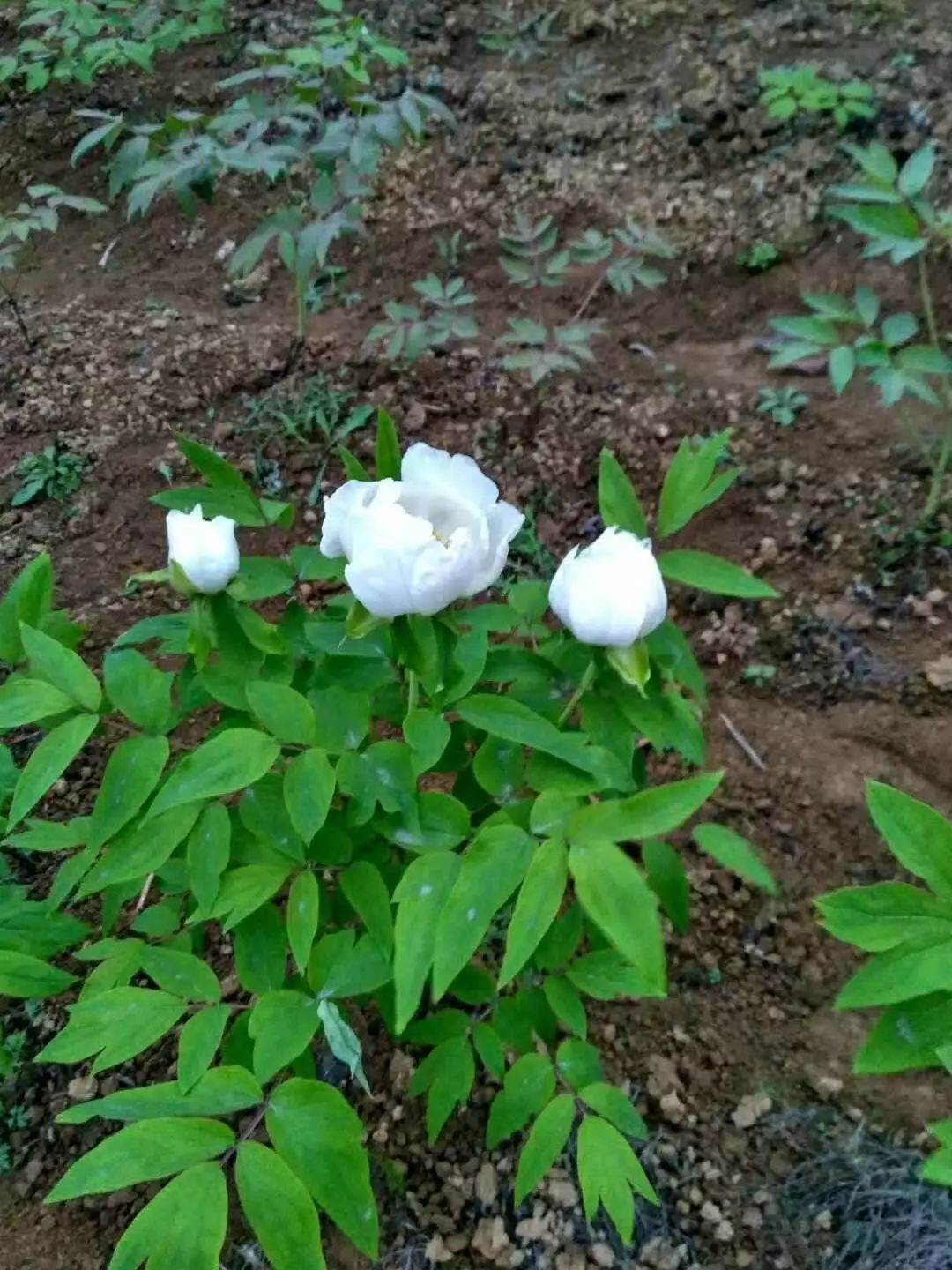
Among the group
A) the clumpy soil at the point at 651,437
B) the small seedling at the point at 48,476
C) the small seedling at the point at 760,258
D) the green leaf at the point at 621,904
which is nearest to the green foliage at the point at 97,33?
the clumpy soil at the point at 651,437

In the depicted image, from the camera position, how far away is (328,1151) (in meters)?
0.87

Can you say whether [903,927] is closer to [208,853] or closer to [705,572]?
[705,572]

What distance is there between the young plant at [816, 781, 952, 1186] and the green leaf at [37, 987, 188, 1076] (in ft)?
2.04

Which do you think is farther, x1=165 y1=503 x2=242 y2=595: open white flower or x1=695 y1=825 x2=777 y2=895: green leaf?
x1=695 y1=825 x2=777 y2=895: green leaf

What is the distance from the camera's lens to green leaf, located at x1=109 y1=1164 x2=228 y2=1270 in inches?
32.9

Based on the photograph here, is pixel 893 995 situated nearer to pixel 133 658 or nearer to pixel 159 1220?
pixel 159 1220

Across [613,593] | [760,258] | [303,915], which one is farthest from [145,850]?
[760,258]

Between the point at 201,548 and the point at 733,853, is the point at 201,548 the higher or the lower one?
the higher one

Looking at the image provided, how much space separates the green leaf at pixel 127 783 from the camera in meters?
1.00

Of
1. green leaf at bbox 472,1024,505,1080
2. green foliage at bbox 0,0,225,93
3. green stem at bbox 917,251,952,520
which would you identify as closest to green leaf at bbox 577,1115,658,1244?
green leaf at bbox 472,1024,505,1080

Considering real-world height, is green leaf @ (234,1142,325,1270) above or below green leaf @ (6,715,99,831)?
below

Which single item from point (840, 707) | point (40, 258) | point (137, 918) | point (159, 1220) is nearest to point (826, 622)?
point (840, 707)

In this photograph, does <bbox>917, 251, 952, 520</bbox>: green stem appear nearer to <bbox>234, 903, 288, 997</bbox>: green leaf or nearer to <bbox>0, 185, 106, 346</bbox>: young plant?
<bbox>234, 903, 288, 997</bbox>: green leaf

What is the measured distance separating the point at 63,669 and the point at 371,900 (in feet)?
1.26
